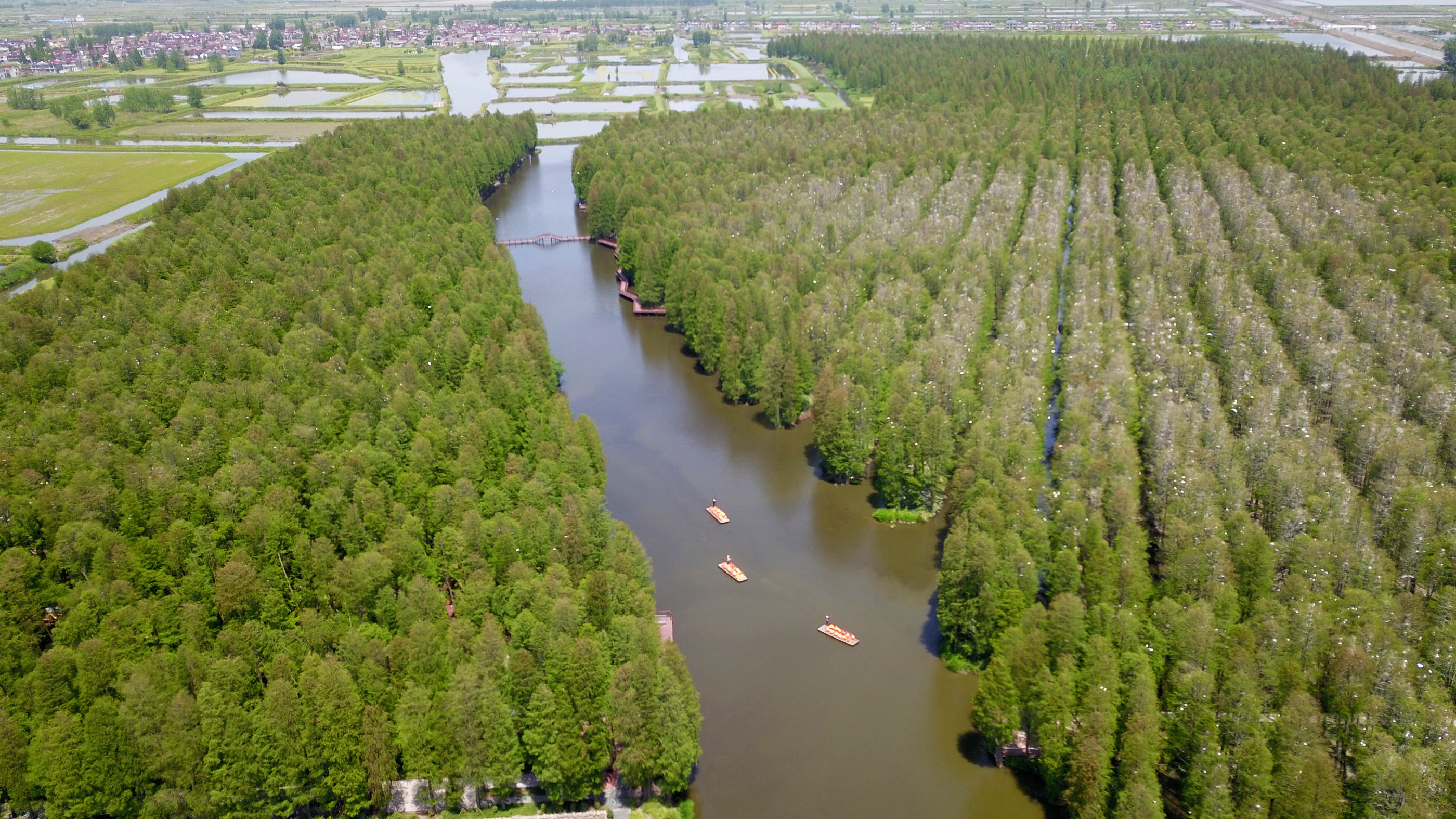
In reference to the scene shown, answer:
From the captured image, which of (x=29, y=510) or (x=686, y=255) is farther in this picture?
(x=686, y=255)

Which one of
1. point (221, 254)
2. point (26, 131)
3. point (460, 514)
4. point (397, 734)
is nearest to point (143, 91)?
point (26, 131)

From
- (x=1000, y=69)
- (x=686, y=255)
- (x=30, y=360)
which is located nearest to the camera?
(x=30, y=360)

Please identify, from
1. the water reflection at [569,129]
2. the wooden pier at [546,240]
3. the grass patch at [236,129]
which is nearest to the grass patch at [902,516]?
the wooden pier at [546,240]

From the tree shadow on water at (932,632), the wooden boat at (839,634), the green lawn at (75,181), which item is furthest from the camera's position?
the green lawn at (75,181)

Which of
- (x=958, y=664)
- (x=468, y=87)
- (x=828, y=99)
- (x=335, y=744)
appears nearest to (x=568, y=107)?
(x=468, y=87)

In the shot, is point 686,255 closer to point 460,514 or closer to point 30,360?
point 460,514

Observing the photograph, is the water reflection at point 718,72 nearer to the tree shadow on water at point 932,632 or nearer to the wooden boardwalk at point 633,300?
the wooden boardwalk at point 633,300

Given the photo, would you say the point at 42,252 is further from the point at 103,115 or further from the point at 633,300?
the point at 103,115
